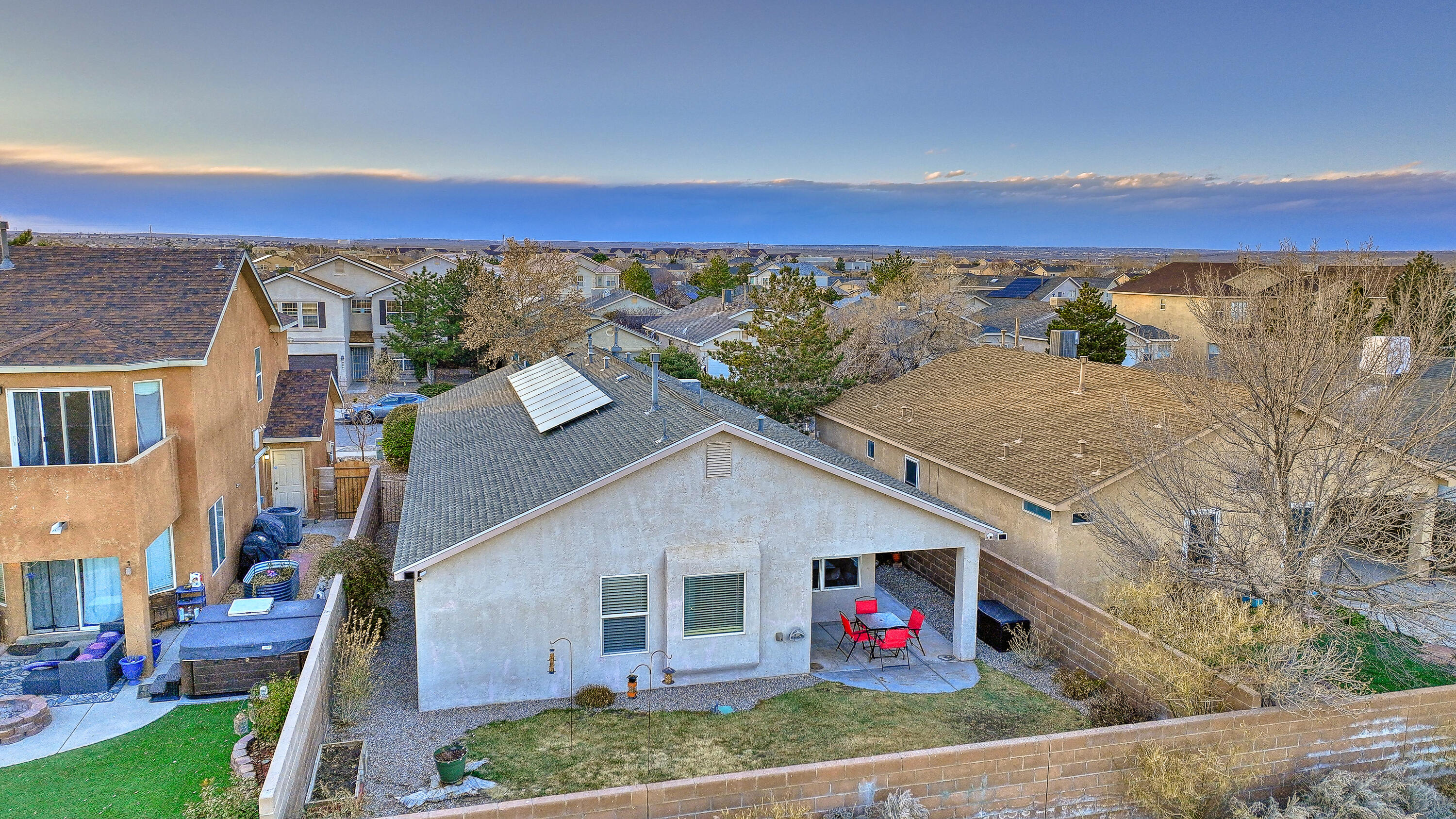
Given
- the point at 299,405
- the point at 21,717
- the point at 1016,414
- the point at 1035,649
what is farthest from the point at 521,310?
the point at 1035,649

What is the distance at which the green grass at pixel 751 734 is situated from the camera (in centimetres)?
1042

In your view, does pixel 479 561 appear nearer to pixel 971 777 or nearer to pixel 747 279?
pixel 971 777

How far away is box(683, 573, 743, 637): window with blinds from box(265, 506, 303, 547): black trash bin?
40.7 ft

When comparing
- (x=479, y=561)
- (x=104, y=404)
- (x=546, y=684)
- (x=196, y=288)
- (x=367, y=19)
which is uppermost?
(x=367, y=19)

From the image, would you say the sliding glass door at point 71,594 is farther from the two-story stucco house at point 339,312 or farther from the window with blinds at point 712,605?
the two-story stucco house at point 339,312

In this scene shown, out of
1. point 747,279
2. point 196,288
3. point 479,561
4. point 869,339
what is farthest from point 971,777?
point 747,279

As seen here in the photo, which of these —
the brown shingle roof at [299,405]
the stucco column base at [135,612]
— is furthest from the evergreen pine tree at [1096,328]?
the stucco column base at [135,612]

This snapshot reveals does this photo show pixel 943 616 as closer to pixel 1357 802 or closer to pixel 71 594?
pixel 1357 802

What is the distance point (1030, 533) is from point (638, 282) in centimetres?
7279

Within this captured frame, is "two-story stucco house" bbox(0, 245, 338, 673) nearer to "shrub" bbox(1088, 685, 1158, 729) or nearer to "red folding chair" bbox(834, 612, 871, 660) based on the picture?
"red folding chair" bbox(834, 612, 871, 660)

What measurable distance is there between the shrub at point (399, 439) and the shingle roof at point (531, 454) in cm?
423

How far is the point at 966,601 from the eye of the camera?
1436 centimetres

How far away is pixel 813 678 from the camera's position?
44.6 feet

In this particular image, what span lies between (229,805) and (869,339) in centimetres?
3220
